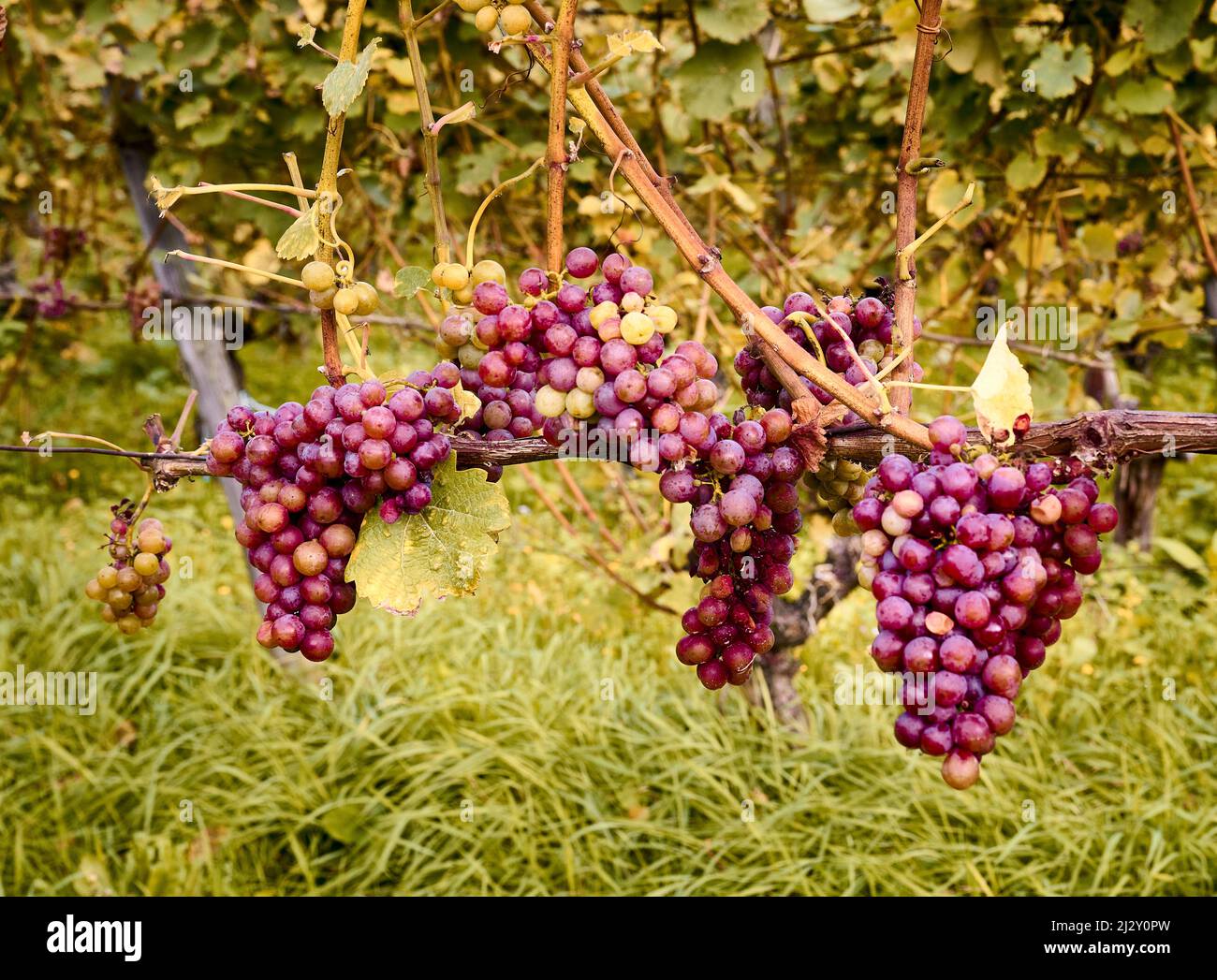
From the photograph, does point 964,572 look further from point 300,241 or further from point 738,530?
point 300,241

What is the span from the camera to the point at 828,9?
240cm

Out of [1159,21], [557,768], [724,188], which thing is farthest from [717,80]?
[557,768]

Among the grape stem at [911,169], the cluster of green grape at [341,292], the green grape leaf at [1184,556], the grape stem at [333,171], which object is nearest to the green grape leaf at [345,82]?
the grape stem at [333,171]

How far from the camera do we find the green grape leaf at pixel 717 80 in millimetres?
2135

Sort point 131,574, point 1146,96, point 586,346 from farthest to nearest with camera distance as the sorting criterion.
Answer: point 1146,96, point 131,574, point 586,346

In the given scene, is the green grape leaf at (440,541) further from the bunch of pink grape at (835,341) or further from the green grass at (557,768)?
the green grass at (557,768)

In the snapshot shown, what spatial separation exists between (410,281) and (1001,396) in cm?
50

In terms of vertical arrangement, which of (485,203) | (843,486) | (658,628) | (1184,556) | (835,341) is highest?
(485,203)

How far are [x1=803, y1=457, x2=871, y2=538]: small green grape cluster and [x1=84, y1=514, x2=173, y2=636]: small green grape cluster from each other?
2.18 ft

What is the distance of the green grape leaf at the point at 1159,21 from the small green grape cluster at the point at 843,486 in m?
1.77

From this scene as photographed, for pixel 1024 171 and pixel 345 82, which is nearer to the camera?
pixel 345 82
